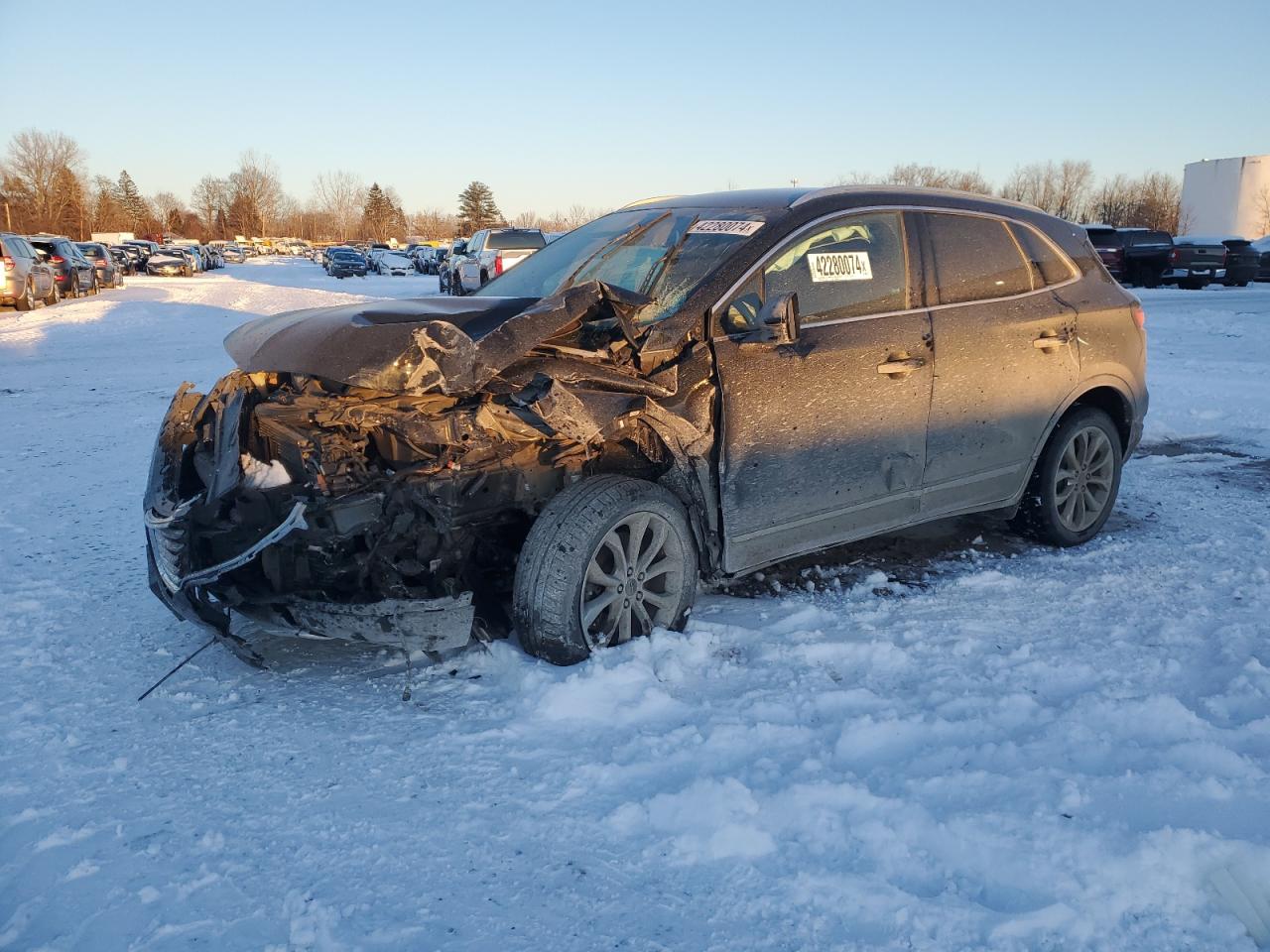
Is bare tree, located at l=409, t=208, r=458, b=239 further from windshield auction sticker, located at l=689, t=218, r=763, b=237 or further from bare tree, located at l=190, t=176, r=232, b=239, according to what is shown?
windshield auction sticker, located at l=689, t=218, r=763, b=237

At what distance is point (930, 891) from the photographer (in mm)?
2467

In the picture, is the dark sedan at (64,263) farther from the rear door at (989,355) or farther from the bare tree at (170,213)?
the bare tree at (170,213)

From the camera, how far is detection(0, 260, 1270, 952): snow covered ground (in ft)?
7.91

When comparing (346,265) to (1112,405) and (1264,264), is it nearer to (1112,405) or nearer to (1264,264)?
(1264,264)

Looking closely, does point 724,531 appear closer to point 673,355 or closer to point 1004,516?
point 673,355

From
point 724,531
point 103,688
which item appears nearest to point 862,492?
point 724,531

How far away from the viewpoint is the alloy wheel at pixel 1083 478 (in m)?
5.21

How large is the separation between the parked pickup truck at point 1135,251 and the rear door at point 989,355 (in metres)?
24.0

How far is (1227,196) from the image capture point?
6309cm

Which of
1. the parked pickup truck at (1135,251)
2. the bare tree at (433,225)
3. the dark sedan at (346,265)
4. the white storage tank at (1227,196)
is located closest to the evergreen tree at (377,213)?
the bare tree at (433,225)

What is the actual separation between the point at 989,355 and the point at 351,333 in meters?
2.97

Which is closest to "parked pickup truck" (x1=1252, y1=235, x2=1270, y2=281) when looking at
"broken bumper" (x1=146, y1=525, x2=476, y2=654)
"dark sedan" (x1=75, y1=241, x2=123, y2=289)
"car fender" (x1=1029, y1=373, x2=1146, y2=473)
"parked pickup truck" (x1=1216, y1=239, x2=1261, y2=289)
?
"parked pickup truck" (x1=1216, y1=239, x2=1261, y2=289)

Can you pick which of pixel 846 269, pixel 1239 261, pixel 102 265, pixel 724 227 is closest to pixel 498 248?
pixel 102 265

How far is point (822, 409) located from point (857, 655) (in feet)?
3.43
